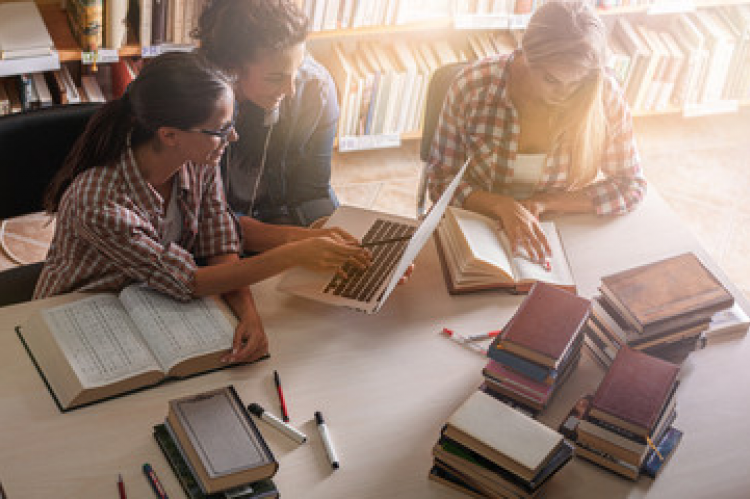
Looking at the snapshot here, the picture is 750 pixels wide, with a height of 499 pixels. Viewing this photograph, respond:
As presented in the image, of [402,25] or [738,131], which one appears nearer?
[402,25]

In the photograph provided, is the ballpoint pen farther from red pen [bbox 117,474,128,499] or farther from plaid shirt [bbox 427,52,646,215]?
red pen [bbox 117,474,128,499]

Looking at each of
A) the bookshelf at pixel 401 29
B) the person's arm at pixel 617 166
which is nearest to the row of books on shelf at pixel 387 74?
the bookshelf at pixel 401 29

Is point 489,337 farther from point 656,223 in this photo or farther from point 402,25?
point 402,25

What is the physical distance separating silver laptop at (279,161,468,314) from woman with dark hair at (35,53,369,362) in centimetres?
4

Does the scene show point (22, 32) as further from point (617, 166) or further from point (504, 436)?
point (504, 436)

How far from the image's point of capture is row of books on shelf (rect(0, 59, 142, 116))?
3.09 m

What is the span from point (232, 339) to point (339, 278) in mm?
290

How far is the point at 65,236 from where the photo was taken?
1.99m

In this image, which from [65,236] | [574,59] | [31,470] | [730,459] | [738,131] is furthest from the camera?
[738,131]

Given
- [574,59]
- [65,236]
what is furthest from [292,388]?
[574,59]

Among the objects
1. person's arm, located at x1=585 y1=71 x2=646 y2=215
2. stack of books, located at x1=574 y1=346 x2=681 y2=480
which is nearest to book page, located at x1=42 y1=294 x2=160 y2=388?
stack of books, located at x1=574 y1=346 x2=681 y2=480

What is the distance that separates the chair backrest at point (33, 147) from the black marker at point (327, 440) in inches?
36.7

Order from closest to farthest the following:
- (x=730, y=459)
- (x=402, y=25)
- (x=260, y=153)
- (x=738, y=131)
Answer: (x=730, y=459) → (x=260, y=153) → (x=402, y=25) → (x=738, y=131)

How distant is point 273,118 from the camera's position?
8.14ft
